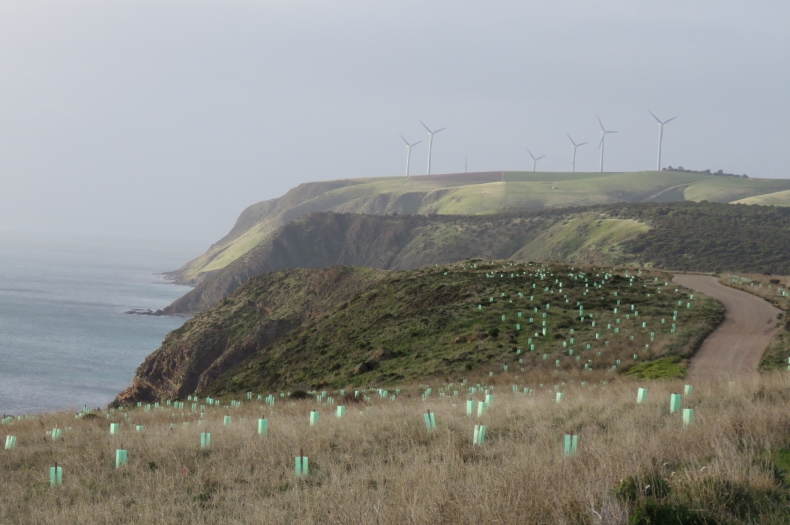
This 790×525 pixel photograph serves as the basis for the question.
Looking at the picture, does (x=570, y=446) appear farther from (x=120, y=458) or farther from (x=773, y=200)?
(x=773, y=200)

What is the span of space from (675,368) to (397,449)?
685 inches

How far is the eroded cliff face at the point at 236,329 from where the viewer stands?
203ft

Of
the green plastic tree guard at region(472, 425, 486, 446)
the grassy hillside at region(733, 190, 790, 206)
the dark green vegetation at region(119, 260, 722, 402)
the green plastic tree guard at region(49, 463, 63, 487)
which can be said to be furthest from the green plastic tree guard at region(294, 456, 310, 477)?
the grassy hillside at region(733, 190, 790, 206)

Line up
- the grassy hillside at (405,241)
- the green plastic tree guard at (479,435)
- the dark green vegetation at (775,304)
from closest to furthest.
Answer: the green plastic tree guard at (479,435) < the dark green vegetation at (775,304) < the grassy hillside at (405,241)

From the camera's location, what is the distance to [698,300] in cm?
4050

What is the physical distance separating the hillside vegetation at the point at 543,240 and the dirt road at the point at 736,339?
2105 inches

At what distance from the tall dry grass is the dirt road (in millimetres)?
10704

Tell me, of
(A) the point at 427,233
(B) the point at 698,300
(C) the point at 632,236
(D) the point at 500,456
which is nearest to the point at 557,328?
(B) the point at 698,300

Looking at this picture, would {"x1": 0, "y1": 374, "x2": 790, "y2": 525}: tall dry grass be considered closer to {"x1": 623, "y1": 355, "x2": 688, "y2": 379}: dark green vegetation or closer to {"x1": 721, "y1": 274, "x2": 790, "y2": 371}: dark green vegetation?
{"x1": 623, "y1": 355, "x2": 688, "y2": 379}: dark green vegetation

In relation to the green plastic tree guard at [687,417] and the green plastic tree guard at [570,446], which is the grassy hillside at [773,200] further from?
the green plastic tree guard at [570,446]

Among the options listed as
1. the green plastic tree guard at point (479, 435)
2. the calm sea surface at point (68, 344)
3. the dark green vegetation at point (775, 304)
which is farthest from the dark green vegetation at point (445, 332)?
the green plastic tree guard at point (479, 435)

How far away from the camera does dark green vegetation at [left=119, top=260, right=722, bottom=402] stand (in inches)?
1217

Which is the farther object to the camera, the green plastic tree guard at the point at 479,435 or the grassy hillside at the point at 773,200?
the grassy hillside at the point at 773,200

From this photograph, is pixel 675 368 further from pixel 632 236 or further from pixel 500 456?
pixel 632 236
